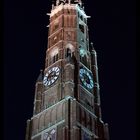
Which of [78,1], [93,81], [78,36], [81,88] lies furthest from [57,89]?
[78,1]

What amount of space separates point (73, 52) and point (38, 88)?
28.6ft

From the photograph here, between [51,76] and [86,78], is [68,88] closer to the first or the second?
[86,78]

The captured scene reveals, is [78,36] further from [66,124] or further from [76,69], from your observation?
[66,124]

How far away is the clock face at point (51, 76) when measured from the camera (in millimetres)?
56438

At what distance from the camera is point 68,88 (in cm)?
5225

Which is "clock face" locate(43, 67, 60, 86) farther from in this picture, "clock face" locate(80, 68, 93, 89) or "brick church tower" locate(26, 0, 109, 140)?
"clock face" locate(80, 68, 93, 89)

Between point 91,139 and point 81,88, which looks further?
point 81,88

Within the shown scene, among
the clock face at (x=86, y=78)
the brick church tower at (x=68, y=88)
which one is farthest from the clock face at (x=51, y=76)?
the clock face at (x=86, y=78)

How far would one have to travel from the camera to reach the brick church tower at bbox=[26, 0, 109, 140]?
157 feet

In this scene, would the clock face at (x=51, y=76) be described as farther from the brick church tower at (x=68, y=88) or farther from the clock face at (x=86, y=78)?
the clock face at (x=86, y=78)

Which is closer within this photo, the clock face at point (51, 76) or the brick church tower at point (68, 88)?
the brick church tower at point (68, 88)

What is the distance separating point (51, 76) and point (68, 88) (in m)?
6.35

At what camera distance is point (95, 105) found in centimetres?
5544

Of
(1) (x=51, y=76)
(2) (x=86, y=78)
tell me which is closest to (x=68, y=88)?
(2) (x=86, y=78)
